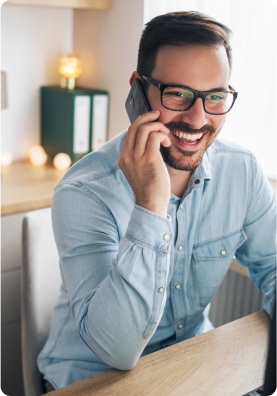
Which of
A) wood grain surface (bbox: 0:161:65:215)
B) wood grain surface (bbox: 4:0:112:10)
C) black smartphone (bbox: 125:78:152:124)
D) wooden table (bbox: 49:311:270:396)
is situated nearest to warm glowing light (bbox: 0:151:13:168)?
wood grain surface (bbox: 0:161:65:215)

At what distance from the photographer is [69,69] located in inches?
92.3

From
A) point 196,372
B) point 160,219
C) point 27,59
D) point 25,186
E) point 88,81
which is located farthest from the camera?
point 88,81

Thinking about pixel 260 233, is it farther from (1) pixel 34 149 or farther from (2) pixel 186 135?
(1) pixel 34 149

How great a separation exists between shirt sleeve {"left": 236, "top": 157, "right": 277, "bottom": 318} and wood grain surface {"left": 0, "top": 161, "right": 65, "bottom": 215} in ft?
3.07

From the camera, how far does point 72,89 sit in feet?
7.72

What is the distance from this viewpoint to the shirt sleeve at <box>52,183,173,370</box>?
830mm

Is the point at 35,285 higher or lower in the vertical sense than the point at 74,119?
lower

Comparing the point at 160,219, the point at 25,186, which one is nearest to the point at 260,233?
the point at 160,219

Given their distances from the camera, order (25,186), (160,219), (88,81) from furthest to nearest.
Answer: (88,81) → (25,186) → (160,219)

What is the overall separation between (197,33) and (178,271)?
580mm

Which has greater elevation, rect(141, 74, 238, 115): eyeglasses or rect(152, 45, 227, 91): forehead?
rect(152, 45, 227, 91): forehead

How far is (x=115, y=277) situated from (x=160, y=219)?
151mm

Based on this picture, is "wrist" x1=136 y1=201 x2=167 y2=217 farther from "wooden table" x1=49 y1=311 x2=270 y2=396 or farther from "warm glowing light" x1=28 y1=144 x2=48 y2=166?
"warm glowing light" x1=28 y1=144 x2=48 y2=166

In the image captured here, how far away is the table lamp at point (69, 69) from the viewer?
2.34m
